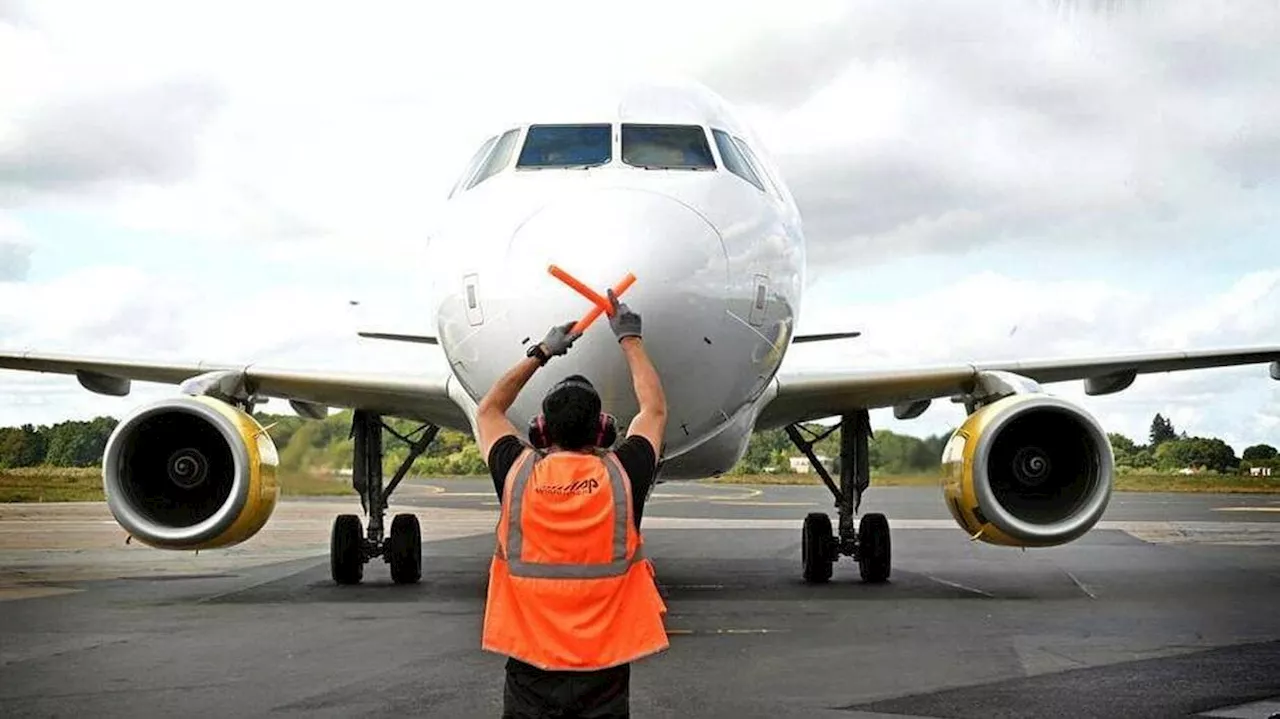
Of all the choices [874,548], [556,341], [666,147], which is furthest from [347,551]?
[556,341]

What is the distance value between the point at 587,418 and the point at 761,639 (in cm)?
505

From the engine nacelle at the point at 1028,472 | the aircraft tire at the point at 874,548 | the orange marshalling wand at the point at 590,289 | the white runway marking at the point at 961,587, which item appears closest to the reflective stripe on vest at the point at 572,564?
the orange marshalling wand at the point at 590,289

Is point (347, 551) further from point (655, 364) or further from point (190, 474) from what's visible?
point (655, 364)

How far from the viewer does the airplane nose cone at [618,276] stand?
656cm

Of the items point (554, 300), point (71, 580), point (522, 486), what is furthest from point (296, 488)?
point (522, 486)

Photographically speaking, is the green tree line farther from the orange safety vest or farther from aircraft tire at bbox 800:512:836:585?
the orange safety vest

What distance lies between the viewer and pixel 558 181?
7.62 metres

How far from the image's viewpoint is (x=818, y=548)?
12.7 m

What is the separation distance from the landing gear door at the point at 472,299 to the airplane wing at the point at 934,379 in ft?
13.0

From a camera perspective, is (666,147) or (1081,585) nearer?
(666,147)

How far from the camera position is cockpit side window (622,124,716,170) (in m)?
8.03

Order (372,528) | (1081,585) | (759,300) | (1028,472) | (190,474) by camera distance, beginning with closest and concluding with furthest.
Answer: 1. (759,300)
2. (1028,472)
3. (190,474)
4. (1081,585)
5. (372,528)

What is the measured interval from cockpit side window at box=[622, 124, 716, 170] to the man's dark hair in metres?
4.15

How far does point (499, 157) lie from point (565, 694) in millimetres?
5247
